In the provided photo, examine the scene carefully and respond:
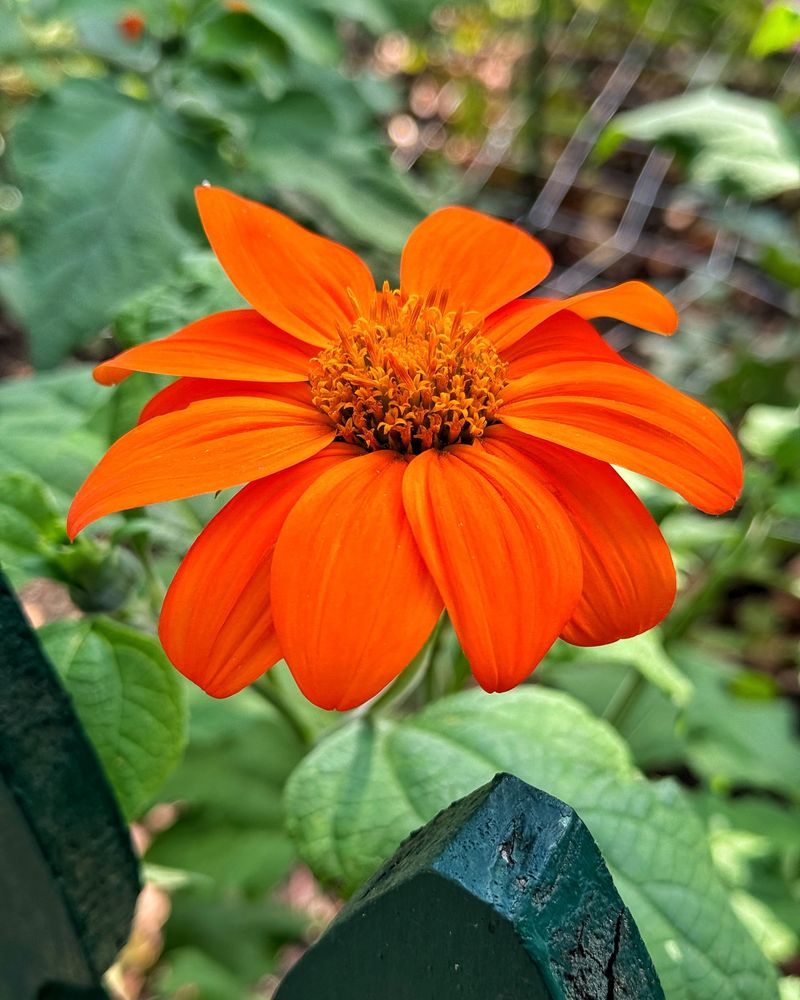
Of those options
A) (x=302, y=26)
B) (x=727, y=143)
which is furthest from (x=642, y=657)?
(x=302, y=26)

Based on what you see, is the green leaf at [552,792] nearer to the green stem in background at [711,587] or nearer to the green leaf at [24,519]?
the green leaf at [24,519]

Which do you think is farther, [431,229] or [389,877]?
[431,229]

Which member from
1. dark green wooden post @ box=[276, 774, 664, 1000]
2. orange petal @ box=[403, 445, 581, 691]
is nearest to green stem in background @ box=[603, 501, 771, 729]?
orange petal @ box=[403, 445, 581, 691]

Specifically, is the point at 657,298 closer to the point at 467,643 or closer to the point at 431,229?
the point at 431,229

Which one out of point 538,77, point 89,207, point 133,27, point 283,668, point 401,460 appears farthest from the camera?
point 538,77

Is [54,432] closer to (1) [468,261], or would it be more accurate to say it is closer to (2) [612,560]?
(1) [468,261]

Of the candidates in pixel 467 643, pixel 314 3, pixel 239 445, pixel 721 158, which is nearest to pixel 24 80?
pixel 314 3
